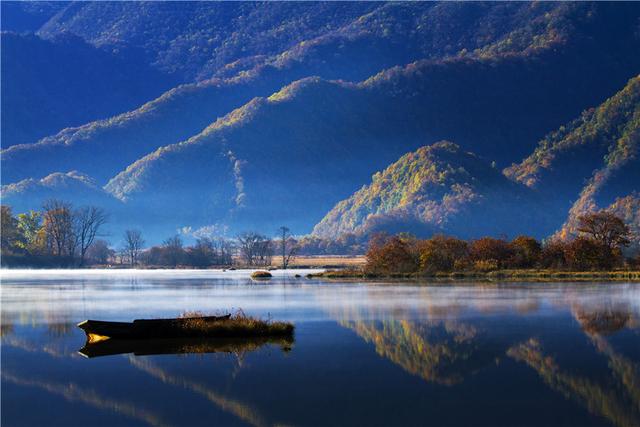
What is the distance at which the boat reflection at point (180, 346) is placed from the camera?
37969 mm

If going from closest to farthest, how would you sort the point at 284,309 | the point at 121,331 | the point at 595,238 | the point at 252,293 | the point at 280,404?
1. the point at 280,404
2. the point at 121,331
3. the point at 284,309
4. the point at 252,293
5. the point at 595,238

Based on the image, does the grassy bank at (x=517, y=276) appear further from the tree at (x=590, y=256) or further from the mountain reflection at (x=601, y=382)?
the mountain reflection at (x=601, y=382)

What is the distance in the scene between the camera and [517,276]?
352ft

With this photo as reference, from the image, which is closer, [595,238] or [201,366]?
[201,366]

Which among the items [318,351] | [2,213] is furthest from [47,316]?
[2,213]

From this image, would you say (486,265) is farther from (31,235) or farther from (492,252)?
(31,235)

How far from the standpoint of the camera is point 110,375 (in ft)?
106

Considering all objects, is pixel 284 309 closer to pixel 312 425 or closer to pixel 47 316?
pixel 47 316

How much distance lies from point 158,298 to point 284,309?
15.8 m

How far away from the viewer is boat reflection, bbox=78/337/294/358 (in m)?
38.0

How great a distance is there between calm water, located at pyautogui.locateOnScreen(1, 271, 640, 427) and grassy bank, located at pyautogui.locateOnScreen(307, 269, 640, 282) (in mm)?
46620

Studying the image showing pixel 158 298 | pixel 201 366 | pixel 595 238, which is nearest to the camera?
pixel 201 366

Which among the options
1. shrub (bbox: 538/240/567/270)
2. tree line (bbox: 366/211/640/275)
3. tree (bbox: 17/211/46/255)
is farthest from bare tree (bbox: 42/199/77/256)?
shrub (bbox: 538/240/567/270)

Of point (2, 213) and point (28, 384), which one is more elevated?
point (2, 213)
